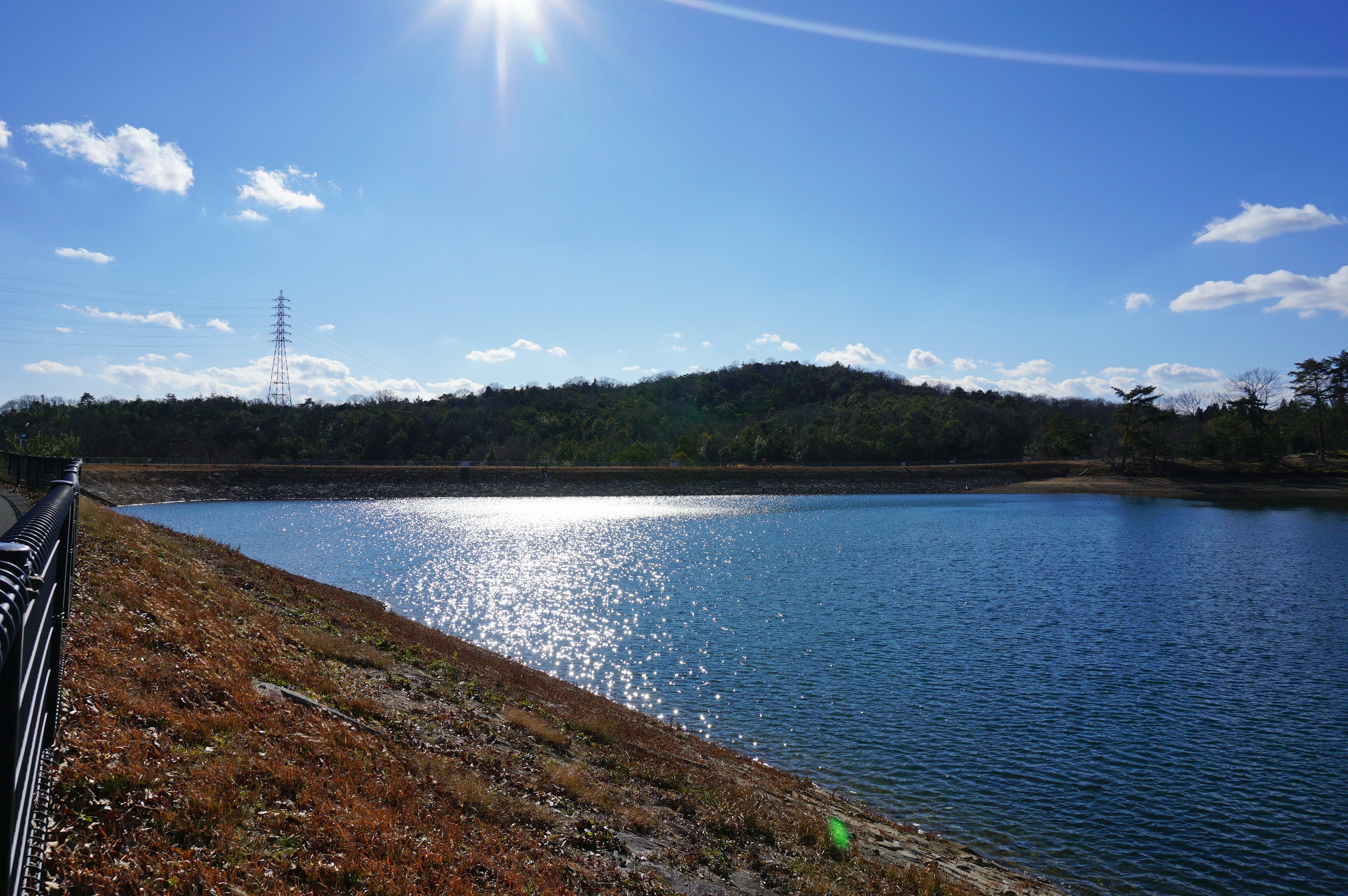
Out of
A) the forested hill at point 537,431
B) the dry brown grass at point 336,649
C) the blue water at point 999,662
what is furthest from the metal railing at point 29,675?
the forested hill at point 537,431

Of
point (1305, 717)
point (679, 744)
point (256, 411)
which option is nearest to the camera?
point (679, 744)

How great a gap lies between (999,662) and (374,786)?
18.4 m

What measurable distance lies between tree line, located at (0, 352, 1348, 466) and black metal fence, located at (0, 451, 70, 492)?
82.0 metres

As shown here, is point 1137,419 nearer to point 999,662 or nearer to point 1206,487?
point 1206,487

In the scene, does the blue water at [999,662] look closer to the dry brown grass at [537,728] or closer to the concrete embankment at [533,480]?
the dry brown grass at [537,728]

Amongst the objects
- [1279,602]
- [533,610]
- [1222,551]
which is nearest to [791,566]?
[533,610]

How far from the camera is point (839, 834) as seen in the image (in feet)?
34.3

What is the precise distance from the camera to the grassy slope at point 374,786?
19.0 feet

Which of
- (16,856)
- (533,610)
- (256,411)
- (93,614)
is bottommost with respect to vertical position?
(533,610)

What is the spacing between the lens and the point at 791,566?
38.0 metres

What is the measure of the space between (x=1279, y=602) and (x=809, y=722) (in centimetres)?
2377

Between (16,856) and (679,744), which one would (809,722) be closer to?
(679,744)

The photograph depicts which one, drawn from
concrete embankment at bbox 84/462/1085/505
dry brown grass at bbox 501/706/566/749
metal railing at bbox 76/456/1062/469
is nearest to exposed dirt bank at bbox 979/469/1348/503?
concrete embankment at bbox 84/462/1085/505

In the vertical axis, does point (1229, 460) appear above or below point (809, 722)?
above
